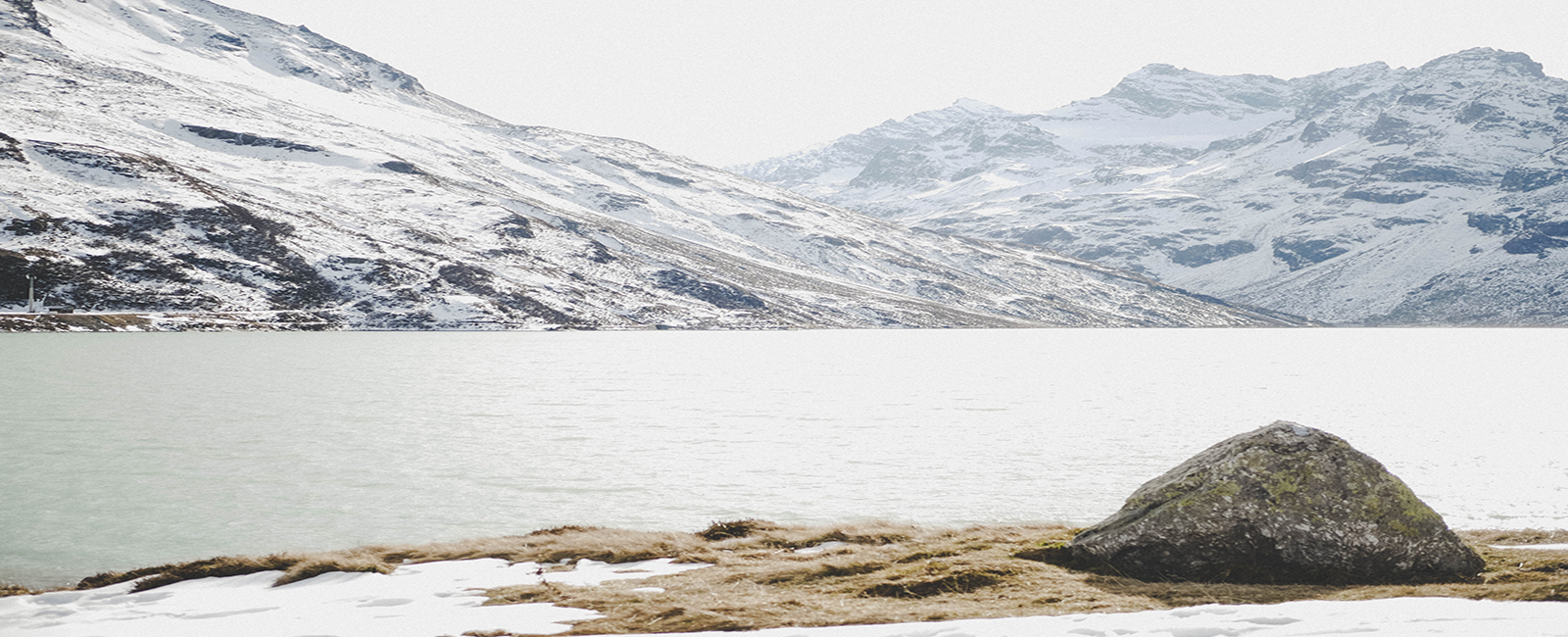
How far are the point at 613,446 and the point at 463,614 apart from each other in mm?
25479

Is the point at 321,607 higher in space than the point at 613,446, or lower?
higher

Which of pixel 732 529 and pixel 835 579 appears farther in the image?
pixel 732 529

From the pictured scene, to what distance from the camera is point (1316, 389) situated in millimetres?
75875

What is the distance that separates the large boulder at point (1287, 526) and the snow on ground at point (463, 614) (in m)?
2.10

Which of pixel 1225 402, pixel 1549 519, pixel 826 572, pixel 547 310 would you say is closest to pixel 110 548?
pixel 826 572

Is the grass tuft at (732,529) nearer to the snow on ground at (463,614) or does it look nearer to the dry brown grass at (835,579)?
the dry brown grass at (835,579)

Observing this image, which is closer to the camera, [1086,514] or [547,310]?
[1086,514]

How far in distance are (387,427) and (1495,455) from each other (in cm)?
4930

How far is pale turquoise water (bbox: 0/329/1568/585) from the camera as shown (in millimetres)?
23578

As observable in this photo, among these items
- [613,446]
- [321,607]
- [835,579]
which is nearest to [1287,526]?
[835,579]

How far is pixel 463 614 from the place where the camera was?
12484 mm

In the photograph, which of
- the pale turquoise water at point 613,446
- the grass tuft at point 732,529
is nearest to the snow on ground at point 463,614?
the grass tuft at point 732,529

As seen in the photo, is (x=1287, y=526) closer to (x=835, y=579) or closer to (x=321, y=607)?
(x=835, y=579)

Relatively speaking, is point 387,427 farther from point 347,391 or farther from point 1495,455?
point 1495,455
